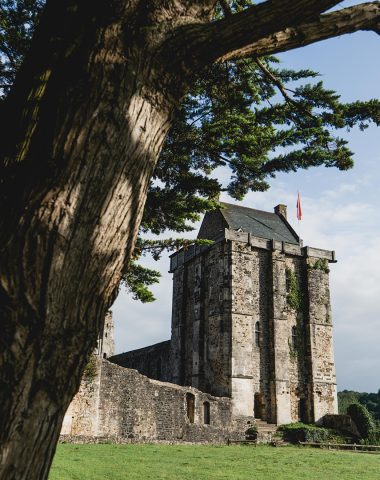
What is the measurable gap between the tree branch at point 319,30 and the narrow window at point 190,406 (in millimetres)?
23087

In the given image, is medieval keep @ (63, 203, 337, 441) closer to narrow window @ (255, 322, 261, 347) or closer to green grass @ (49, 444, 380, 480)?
narrow window @ (255, 322, 261, 347)

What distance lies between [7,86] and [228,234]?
2223 cm

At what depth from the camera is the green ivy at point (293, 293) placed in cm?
3045

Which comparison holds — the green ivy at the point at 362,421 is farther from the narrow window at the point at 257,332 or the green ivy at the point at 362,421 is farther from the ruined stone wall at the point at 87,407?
the ruined stone wall at the point at 87,407

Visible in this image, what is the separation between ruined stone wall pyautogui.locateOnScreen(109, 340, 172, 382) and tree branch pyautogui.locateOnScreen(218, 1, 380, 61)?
3086 cm

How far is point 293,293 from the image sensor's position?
30719 millimetres

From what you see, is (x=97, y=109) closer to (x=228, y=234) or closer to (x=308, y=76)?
(x=308, y=76)

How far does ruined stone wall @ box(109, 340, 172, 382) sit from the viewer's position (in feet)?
110

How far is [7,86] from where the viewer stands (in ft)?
24.2

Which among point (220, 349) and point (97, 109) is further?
point (220, 349)

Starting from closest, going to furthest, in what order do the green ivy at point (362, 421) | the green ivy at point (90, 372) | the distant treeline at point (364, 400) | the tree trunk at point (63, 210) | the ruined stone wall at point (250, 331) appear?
the tree trunk at point (63, 210) < the green ivy at point (90, 372) < the green ivy at point (362, 421) < the ruined stone wall at point (250, 331) < the distant treeline at point (364, 400)

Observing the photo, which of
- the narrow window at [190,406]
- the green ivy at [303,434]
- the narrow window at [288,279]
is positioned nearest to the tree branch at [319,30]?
the narrow window at [190,406]

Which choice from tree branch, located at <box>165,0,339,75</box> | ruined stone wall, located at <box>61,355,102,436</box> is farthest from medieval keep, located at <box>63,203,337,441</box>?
tree branch, located at <box>165,0,339,75</box>

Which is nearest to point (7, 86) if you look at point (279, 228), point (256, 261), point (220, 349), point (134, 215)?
point (134, 215)
